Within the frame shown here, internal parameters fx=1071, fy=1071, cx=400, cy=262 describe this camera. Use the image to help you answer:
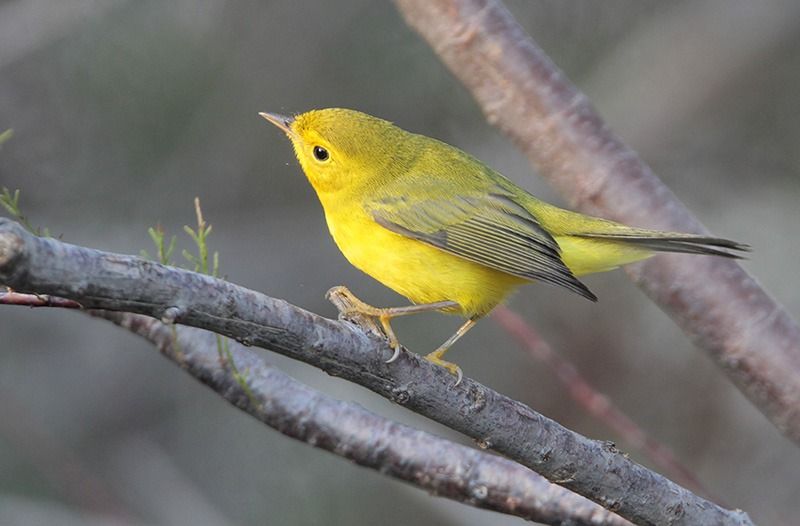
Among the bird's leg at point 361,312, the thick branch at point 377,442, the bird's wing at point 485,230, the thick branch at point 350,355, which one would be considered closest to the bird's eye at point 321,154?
the bird's wing at point 485,230

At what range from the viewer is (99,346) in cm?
707

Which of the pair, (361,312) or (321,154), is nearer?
(361,312)

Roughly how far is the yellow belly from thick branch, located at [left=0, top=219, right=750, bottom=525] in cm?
119

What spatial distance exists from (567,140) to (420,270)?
32.1 inches

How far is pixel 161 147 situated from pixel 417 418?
7.81 feet

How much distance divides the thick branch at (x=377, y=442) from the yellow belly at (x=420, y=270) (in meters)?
0.57

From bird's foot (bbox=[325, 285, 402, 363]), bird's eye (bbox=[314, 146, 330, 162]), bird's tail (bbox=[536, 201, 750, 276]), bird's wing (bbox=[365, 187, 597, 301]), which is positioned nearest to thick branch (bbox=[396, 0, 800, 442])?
bird's tail (bbox=[536, 201, 750, 276])

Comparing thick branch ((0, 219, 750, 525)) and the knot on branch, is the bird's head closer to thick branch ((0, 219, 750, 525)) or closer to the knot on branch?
thick branch ((0, 219, 750, 525))

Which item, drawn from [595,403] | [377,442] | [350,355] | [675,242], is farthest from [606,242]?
[350,355]

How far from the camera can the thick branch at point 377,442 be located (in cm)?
329

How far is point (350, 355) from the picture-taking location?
2371 millimetres

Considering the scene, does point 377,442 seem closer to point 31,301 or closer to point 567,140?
point 31,301

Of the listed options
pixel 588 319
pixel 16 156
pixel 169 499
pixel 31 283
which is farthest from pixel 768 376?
pixel 16 156

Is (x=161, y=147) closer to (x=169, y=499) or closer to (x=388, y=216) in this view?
(x=169, y=499)
